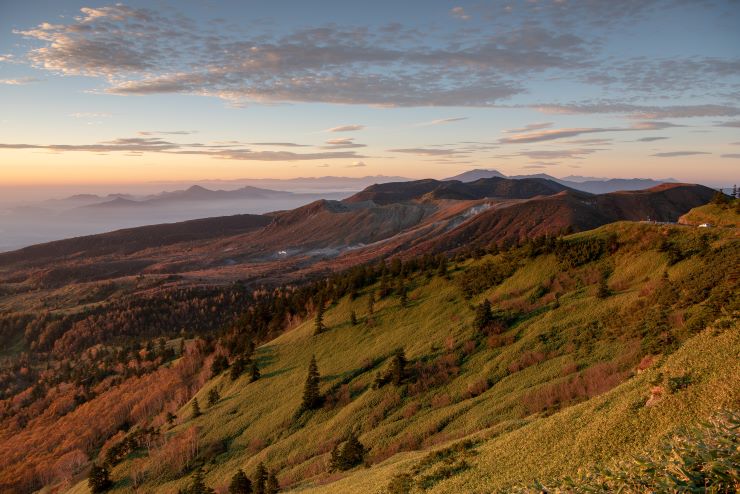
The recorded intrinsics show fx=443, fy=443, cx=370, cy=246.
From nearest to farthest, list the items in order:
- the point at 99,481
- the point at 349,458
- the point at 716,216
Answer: the point at 349,458
the point at 99,481
the point at 716,216

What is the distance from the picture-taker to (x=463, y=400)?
28969mm

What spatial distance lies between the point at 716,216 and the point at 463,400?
120ft

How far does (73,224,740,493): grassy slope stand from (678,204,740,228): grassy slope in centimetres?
1083

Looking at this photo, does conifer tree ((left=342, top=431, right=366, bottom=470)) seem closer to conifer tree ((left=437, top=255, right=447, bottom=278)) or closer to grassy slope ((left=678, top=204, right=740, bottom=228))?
conifer tree ((left=437, top=255, right=447, bottom=278))

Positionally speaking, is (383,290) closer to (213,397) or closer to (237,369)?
(237,369)

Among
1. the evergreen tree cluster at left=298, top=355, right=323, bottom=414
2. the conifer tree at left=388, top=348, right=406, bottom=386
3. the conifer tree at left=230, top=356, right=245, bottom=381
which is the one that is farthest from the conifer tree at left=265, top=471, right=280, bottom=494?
the conifer tree at left=230, top=356, right=245, bottom=381

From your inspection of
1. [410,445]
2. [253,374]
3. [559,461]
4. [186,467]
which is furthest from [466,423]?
[253,374]

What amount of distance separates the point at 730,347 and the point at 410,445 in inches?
675

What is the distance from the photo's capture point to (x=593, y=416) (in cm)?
1423

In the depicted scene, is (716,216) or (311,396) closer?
(311,396)

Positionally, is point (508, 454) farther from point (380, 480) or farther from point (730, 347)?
point (730, 347)

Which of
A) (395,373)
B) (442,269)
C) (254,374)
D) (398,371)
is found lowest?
(254,374)

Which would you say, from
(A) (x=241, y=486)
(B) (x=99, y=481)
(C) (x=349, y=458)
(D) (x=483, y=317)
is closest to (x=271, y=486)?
(A) (x=241, y=486)

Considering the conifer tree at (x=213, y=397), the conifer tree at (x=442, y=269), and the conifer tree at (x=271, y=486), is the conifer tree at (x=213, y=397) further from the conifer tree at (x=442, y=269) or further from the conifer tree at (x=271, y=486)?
the conifer tree at (x=442, y=269)
